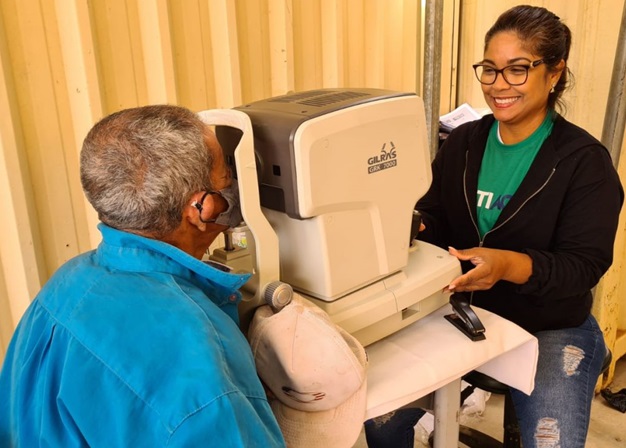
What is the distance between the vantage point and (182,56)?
1.69 metres

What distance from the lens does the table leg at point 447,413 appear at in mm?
1119

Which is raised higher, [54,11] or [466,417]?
[54,11]

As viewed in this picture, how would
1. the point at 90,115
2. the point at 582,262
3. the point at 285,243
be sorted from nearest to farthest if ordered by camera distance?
the point at 285,243, the point at 582,262, the point at 90,115

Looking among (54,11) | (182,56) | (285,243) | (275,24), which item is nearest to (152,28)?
(182,56)

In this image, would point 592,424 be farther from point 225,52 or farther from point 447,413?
point 225,52

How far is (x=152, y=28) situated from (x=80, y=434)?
1188 mm

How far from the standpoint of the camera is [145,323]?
735 mm

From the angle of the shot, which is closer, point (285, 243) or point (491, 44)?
point (285, 243)

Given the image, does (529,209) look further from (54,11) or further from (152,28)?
(54,11)

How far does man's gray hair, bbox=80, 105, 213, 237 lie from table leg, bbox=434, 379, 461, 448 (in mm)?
650

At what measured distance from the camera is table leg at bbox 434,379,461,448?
3.67 ft

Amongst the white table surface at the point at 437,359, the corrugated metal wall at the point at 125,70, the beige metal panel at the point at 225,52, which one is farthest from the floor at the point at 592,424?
the beige metal panel at the point at 225,52

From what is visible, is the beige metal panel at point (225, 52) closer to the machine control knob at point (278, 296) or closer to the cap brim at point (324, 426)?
the machine control knob at point (278, 296)

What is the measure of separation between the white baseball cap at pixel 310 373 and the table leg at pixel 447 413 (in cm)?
26
